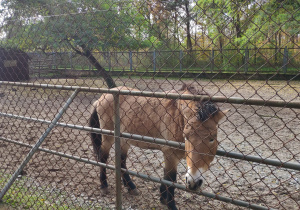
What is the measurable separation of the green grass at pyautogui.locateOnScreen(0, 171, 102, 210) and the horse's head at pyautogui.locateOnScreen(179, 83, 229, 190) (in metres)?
1.61

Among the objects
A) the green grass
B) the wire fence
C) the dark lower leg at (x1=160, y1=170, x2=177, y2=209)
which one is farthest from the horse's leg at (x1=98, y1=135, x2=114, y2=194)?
the wire fence

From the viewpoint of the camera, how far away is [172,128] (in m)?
3.26

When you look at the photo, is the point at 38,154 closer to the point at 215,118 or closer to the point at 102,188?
the point at 102,188

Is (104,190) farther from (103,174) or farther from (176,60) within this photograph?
(176,60)

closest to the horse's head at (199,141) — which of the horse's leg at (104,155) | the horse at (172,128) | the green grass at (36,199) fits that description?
the horse at (172,128)

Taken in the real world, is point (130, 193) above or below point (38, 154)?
below

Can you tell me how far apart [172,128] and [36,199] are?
207cm

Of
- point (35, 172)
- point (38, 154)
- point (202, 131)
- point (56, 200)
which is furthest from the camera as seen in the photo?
point (38, 154)

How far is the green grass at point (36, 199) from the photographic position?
10.7ft

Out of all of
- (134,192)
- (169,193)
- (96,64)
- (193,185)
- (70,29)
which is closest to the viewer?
(193,185)

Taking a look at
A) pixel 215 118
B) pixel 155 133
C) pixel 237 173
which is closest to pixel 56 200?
pixel 155 133

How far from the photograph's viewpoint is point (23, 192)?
143 inches

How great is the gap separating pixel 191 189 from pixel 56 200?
216 centimetres

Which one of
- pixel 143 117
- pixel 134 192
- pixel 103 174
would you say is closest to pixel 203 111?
pixel 143 117
